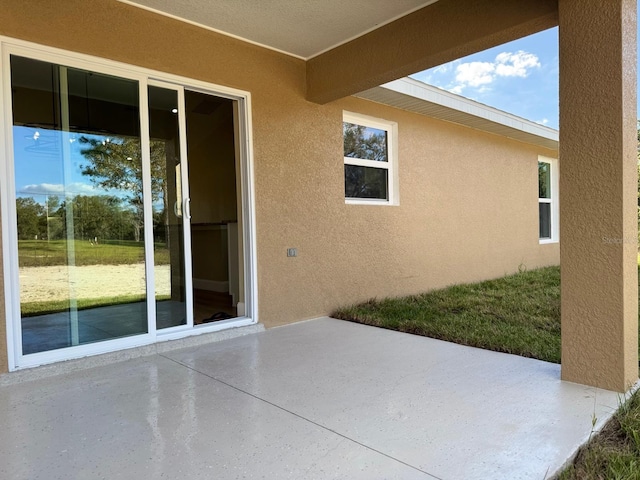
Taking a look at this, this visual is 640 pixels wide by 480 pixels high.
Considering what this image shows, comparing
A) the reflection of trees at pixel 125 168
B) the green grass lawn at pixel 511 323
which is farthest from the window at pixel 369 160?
the reflection of trees at pixel 125 168

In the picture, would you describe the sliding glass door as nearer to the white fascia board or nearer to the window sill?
the window sill

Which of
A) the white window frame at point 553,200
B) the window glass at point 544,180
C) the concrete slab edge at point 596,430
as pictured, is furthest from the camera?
the white window frame at point 553,200

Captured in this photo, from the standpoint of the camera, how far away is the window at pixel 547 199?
9461 mm

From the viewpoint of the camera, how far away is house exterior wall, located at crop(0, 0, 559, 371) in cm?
332

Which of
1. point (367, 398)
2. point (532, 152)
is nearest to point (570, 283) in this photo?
point (367, 398)

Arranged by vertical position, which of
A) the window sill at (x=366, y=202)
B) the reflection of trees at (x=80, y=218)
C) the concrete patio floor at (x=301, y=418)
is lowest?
the concrete patio floor at (x=301, y=418)

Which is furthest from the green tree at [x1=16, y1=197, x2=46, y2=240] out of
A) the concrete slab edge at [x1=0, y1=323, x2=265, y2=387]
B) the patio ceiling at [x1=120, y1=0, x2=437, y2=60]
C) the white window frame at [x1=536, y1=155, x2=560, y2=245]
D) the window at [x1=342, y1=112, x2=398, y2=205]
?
the white window frame at [x1=536, y1=155, x2=560, y2=245]

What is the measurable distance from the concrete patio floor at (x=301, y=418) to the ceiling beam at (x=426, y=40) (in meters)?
2.47

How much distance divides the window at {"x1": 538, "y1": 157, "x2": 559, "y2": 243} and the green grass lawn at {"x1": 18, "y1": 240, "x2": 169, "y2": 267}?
28.7 feet

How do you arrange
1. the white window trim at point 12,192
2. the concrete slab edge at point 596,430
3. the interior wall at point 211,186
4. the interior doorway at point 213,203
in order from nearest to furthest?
the concrete slab edge at point 596,430, the white window trim at point 12,192, the interior doorway at point 213,203, the interior wall at point 211,186

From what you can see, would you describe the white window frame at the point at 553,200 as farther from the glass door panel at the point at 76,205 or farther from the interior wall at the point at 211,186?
the glass door panel at the point at 76,205

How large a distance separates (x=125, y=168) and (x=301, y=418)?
2.48m

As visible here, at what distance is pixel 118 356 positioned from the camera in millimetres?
3252

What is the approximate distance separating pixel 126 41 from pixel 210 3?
0.75m
